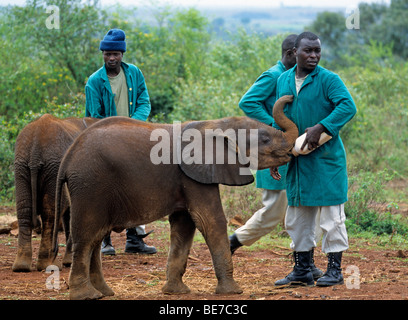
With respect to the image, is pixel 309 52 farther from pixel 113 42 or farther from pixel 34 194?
pixel 34 194

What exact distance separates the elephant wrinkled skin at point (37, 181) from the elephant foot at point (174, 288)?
1.76 metres

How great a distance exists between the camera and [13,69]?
16.3 metres

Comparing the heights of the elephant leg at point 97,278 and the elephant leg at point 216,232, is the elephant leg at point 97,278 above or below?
below

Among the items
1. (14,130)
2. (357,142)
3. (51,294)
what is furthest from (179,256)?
(357,142)

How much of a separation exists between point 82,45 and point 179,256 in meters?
11.1

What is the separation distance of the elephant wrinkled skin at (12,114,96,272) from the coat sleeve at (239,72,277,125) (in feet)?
6.75

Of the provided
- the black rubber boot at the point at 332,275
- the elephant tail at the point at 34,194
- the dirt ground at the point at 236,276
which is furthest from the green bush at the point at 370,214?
the elephant tail at the point at 34,194

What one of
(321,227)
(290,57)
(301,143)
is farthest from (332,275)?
(290,57)

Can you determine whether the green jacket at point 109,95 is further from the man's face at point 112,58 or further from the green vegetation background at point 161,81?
the green vegetation background at point 161,81

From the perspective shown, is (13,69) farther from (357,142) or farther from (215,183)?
(215,183)

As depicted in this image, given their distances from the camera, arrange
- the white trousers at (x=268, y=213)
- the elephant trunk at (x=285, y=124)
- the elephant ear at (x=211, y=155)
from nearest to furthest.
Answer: the elephant ear at (x=211, y=155)
the elephant trunk at (x=285, y=124)
the white trousers at (x=268, y=213)

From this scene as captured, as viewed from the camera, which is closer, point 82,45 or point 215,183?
point 215,183

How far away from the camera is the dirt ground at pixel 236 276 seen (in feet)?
19.2

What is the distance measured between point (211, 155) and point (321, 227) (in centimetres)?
121
